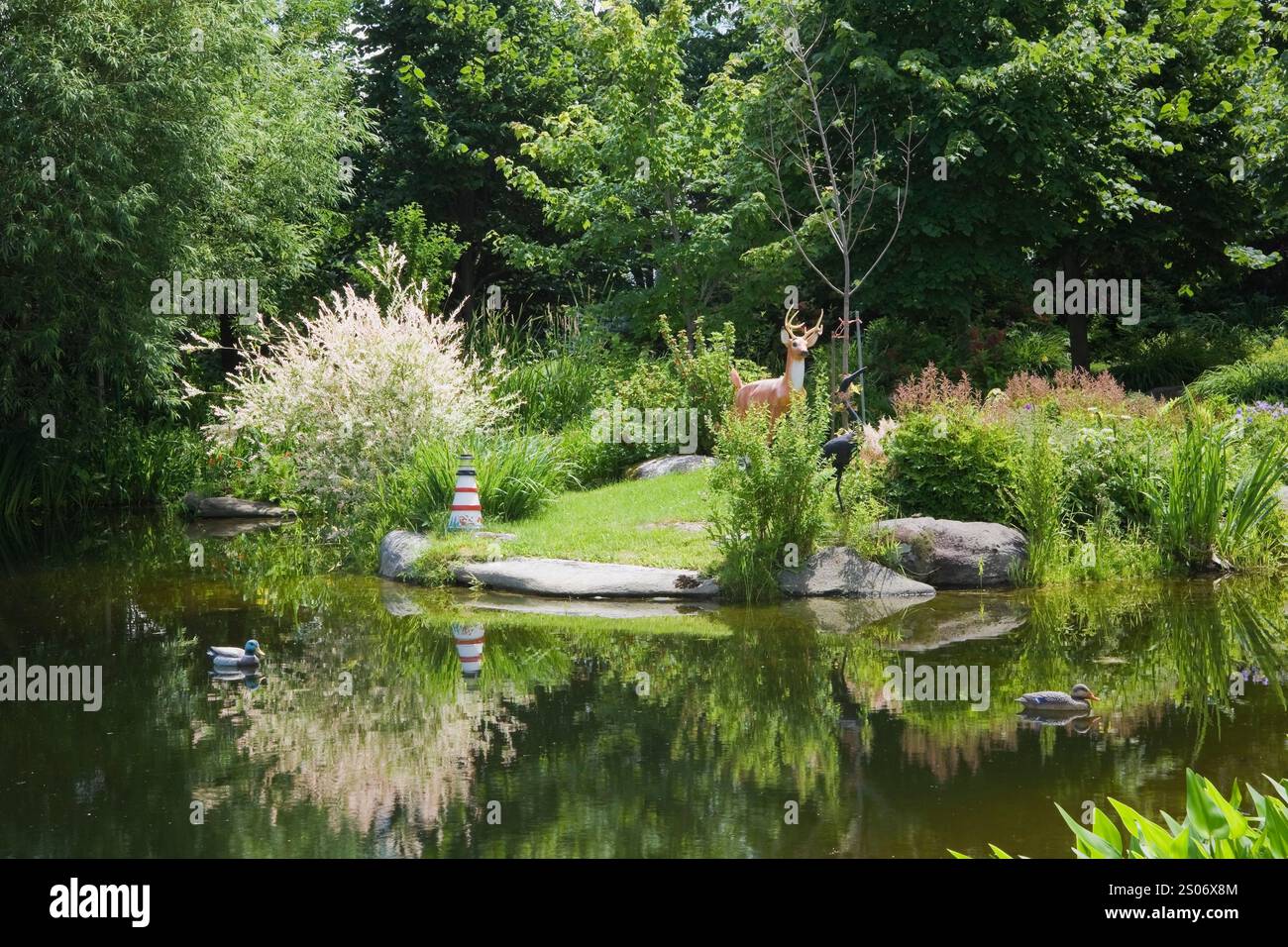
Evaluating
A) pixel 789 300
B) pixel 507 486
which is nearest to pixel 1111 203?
pixel 789 300

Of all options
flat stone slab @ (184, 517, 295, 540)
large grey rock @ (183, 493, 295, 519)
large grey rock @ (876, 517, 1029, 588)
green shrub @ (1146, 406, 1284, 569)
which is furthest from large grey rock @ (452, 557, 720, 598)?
large grey rock @ (183, 493, 295, 519)

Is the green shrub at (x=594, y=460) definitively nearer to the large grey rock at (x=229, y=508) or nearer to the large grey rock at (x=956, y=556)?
the large grey rock at (x=229, y=508)

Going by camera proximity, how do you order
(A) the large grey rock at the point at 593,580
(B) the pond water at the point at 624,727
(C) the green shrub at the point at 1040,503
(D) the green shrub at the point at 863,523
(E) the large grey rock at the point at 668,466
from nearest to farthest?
(B) the pond water at the point at 624,727
(A) the large grey rock at the point at 593,580
(D) the green shrub at the point at 863,523
(C) the green shrub at the point at 1040,503
(E) the large grey rock at the point at 668,466

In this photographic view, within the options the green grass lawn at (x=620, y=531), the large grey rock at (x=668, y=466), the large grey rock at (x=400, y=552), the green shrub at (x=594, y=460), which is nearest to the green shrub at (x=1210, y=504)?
the green grass lawn at (x=620, y=531)

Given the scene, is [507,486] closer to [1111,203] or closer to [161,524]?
[161,524]

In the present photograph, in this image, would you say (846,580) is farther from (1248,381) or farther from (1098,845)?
(1248,381)

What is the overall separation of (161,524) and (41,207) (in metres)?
4.27

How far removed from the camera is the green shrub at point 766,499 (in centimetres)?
973

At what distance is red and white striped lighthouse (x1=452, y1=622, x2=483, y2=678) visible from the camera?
770 centimetres

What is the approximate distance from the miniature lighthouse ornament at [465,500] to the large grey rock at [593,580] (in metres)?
0.99

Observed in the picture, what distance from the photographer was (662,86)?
1761cm

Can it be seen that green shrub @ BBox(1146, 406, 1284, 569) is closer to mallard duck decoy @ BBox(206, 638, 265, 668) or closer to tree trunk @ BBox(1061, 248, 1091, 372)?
mallard duck decoy @ BBox(206, 638, 265, 668)

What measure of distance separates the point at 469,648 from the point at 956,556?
4.19 m

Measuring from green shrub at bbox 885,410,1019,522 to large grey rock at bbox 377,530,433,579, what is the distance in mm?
4292
